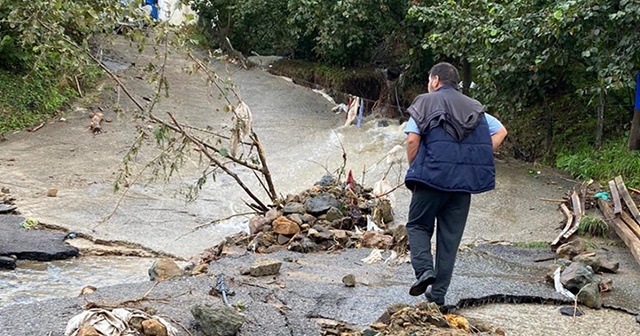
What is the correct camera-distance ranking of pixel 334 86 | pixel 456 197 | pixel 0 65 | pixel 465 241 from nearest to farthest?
pixel 456 197 → pixel 465 241 → pixel 0 65 → pixel 334 86

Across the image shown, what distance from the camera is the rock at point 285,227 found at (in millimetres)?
7004

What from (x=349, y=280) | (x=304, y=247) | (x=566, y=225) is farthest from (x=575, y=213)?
(x=349, y=280)

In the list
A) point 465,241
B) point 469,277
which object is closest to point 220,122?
point 465,241

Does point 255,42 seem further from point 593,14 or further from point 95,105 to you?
point 593,14

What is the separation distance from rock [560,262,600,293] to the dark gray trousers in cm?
122

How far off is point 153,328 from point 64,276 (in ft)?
10.8

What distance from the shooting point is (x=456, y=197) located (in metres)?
4.28

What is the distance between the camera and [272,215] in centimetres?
750

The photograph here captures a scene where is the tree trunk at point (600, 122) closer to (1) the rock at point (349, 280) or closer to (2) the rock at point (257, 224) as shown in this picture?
(2) the rock at point (257, 224)

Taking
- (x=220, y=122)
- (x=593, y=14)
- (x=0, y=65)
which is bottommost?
(x=220, y=122)

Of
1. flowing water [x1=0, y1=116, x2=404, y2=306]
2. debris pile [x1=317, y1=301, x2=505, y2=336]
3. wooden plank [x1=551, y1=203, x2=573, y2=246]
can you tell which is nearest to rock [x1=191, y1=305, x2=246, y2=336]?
debris pile [x1=317, y1=301, x2=505, y2=336]

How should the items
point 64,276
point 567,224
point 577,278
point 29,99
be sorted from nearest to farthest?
point 577,278, point 64,276, point 567,224, point 29,99

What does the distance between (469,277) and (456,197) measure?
4.91 feet

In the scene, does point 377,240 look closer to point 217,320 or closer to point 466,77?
point 217,320
